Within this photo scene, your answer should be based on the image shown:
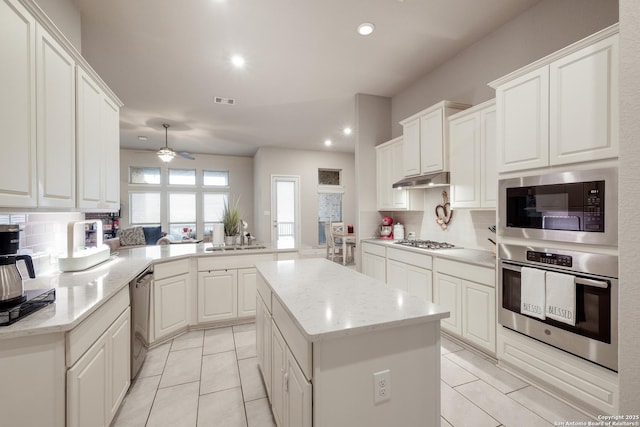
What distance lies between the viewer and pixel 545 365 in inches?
73.9

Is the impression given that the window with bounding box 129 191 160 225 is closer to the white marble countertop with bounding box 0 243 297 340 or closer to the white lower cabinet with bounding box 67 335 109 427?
the white marble countertop with bounding box 0 243 297 340

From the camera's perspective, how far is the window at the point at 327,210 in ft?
25.7

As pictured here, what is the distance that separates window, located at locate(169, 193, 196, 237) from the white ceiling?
3.12 metres

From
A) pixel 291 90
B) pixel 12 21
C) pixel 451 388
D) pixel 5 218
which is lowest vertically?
pixel 451 388

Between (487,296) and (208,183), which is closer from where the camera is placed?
(487,296)

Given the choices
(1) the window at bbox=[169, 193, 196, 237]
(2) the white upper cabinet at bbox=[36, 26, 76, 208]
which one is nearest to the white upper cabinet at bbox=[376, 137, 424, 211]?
(2) the white upper cabinet at bbox=[36, 26, 76, 208]

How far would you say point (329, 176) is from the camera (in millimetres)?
8055

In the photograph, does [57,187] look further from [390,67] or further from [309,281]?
[390,67]

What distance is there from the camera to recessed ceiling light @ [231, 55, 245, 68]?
3.09 meters

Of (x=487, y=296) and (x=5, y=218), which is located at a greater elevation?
(x=5, y=218)

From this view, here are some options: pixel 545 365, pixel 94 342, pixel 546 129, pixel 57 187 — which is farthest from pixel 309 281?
pixel 546 129

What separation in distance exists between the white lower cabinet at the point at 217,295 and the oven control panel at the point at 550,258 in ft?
9.06

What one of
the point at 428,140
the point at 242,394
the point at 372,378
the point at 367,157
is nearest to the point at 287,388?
the point at 372,378

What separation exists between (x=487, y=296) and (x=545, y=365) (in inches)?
21.9
